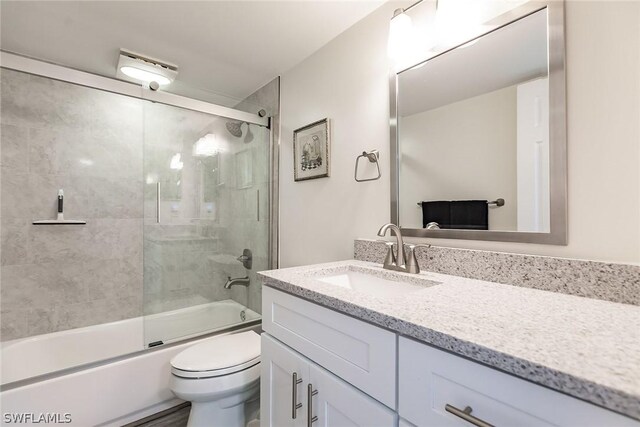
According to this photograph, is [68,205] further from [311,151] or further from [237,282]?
[311,151]

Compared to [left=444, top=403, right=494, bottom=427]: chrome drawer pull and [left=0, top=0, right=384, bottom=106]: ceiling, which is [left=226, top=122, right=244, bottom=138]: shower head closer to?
[left=0, top=0, right=384, bottom=106]: ceiling

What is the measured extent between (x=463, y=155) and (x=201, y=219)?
187 cm

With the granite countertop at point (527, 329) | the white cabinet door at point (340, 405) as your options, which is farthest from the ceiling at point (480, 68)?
the white cabinet door at point (340, 405)

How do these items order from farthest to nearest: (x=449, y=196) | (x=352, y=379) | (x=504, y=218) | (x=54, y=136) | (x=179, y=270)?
(x=179, y=270) < (x=54, y=136) < (x=449, y=196) < (x=504, y=218) < (x=352, y=379)

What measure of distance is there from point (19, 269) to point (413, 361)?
8.08 feet

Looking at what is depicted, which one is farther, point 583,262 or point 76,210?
point 76,210

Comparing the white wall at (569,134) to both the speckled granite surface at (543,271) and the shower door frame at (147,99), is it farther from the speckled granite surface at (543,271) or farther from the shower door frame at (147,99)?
the shower door frame at (147,99)

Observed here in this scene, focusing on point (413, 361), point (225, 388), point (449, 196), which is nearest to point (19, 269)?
point (225, 388)

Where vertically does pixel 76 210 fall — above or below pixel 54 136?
below

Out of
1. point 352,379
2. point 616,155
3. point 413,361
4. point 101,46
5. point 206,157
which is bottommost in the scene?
point 352,379

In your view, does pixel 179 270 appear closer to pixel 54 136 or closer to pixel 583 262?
pixel 54 136

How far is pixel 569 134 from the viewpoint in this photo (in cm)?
87

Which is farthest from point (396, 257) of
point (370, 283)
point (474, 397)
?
point (474, 397)

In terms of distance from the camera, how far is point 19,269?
6.02 feet
